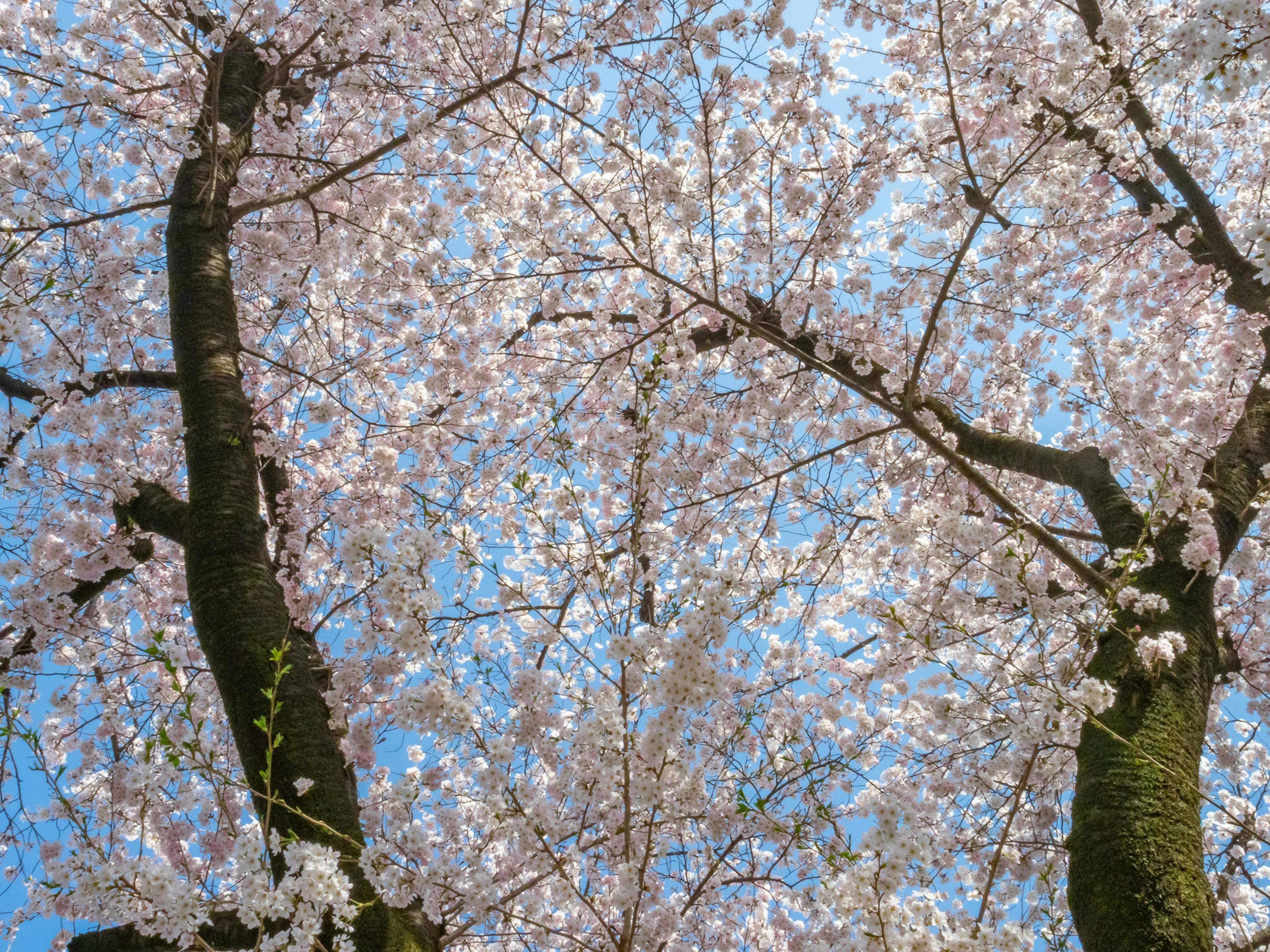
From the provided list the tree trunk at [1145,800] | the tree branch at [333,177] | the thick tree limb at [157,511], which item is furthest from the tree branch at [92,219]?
the tree trunk at [1145,800]

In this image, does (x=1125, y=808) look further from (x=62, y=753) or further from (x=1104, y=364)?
(x=62, y=753)

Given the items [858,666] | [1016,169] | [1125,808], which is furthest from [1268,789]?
[1016,169]

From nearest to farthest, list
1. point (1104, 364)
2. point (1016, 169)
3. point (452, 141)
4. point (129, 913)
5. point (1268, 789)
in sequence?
point (129, 913)
point (1016, 169)
point (452, 141)
point (1104, 364)
point (1268, 789)

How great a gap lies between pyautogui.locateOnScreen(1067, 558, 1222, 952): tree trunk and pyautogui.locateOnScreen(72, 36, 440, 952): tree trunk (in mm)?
2025

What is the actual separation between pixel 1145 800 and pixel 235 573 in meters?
3.18

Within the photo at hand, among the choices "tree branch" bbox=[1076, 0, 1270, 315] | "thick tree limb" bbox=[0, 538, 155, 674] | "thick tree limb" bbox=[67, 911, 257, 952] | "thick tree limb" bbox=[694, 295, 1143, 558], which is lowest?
"thick tree limb" bbox=[67, 911, 257, 952]

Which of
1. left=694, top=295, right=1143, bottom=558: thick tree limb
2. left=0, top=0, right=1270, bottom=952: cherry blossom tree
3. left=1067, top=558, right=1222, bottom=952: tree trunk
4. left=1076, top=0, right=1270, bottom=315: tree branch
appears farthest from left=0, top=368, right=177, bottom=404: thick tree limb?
left=1076, top=0, right=1270, bottom=315: tree branch

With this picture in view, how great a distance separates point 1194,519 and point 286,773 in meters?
3.63

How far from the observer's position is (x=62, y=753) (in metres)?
5.12

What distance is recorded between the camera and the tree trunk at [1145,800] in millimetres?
2039

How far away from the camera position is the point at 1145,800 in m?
2.29

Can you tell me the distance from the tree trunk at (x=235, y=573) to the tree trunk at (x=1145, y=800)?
203 centimetres

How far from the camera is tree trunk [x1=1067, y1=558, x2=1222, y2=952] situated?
2.04 meters

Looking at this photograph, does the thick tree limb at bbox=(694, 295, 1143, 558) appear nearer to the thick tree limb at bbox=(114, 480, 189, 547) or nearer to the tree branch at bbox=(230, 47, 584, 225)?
the tree branch at bbox=(230, 47, 584, 225)
